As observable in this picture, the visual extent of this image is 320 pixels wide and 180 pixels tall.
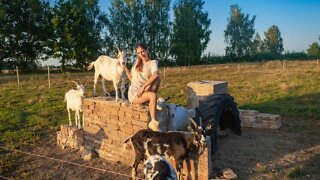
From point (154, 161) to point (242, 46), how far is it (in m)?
67.3

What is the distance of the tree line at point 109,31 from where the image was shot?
139 ft

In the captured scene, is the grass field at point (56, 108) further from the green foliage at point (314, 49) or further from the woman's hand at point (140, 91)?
the green foliage at point (314, 49)

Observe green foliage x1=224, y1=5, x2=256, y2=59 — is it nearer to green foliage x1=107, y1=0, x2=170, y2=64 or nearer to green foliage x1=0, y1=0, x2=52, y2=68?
green foliage x1=107, y1=0, x2=170, y2=64

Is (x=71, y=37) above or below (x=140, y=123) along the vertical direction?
above

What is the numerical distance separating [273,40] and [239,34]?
2845cm

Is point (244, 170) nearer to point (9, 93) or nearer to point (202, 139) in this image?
point (202, 139)

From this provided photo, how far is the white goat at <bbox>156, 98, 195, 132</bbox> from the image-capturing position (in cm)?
705

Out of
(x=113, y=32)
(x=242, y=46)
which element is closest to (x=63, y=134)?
(x=113, y=32)

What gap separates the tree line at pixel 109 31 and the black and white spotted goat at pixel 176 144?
20361 millimetres

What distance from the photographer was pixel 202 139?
5.97 meters

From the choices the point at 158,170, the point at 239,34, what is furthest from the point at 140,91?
the point at 239,34

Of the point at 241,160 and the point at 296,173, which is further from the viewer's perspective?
the point at 241,160

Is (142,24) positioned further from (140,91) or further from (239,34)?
(140,91)

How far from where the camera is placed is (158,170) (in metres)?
4.66
